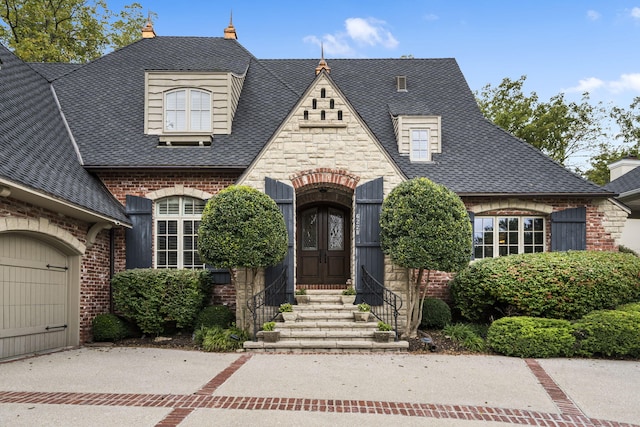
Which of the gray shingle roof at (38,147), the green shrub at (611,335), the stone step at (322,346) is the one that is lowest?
the stone step at (322,346)

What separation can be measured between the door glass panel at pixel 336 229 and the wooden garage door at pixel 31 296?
6051mm

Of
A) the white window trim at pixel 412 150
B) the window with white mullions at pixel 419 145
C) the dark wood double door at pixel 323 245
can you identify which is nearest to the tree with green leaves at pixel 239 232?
the dark wood double door at pixel 323 245

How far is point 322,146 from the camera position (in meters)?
11.0

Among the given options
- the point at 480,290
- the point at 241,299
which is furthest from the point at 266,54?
the point at 480,290

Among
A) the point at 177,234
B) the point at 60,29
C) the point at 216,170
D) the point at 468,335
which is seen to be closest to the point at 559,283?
the point at 468,335

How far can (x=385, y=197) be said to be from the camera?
10.9m

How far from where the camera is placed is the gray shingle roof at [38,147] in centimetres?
845

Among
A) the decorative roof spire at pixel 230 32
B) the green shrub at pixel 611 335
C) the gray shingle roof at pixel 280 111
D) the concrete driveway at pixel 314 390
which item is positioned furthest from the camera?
the decorative roof spire at pixel 230 32

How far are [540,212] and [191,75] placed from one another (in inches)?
353

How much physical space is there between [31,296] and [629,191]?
641 inches

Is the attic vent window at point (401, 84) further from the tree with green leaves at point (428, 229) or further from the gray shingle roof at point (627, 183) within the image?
the gray shingle roof at point (627, 183)

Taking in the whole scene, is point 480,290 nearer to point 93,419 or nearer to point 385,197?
point 385,197

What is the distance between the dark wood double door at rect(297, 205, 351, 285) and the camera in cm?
1291

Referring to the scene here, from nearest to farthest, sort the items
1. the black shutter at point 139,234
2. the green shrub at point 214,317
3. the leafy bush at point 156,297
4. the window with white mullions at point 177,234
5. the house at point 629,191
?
the leafy bush at point 156,297 < the green shrub at point 214,317 < the black shutter at point 139,234 < the window with white mullions at point 177,234 < the house at point 629,191
